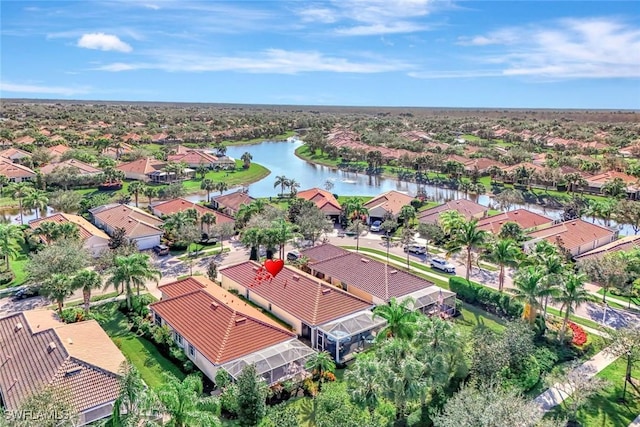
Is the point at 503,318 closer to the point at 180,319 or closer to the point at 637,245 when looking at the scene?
the point at 637,245

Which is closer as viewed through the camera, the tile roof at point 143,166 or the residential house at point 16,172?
the residential house at point 16,172

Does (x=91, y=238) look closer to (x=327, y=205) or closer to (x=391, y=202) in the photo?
(x=327, y=205)

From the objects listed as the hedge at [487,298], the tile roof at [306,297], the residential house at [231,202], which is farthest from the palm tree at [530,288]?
the residential house at [231,202]

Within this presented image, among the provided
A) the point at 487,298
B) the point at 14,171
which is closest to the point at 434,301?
the point at 487,298

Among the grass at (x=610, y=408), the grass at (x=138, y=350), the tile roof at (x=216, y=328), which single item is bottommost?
the grass at (x=138, y=350)

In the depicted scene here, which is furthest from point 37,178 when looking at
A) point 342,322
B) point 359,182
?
point 342,322

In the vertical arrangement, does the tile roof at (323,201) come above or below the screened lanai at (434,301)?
above

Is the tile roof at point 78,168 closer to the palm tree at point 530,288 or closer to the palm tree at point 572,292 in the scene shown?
the palm tree at point 530,288

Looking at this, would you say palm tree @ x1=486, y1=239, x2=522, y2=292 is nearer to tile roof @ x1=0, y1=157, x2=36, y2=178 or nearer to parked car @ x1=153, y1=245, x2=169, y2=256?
parked car @ x1=153, y1=245, x2=169, y2=256
